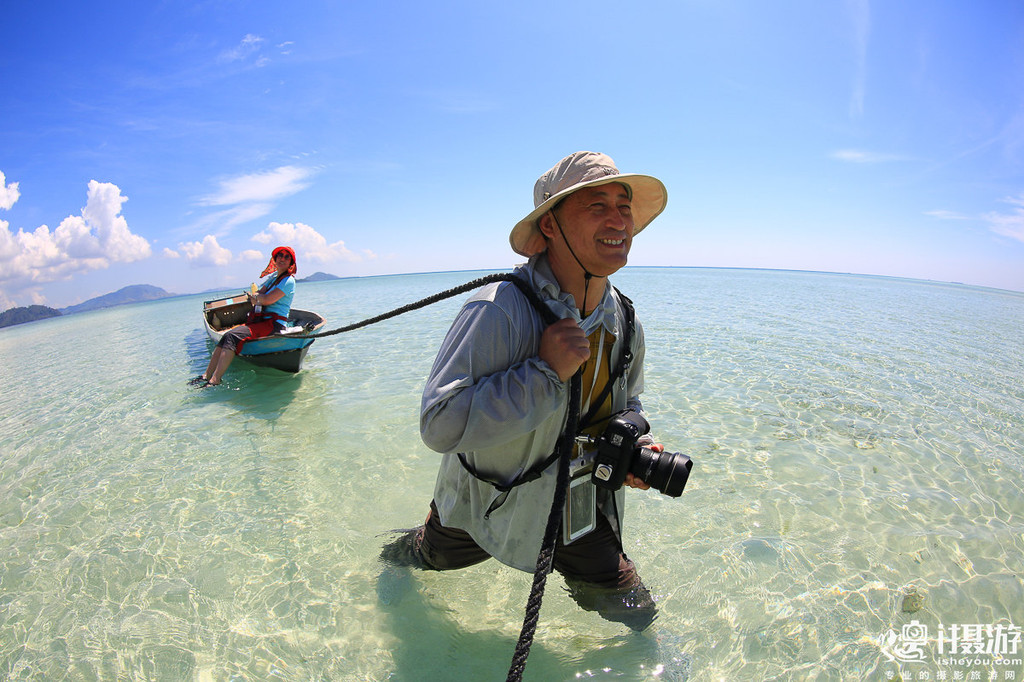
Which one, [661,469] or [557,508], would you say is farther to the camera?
[661,469]

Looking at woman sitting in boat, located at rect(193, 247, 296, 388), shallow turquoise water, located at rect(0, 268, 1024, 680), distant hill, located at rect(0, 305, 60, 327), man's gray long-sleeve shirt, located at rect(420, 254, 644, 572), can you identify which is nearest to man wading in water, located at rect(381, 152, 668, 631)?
man's gray long-sleeve shirt, located at rect(420, 254, 644, 572)

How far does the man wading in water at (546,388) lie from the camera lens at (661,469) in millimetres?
86

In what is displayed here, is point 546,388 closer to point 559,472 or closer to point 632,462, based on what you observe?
point 559,472

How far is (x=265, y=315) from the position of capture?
9.57 metres

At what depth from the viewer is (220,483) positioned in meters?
5.07

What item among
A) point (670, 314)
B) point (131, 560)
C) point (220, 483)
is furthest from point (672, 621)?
point (670, 314)

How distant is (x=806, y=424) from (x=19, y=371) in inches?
785

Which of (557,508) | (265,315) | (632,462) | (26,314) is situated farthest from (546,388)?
(26,314)

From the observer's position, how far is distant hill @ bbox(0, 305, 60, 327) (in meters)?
74.0

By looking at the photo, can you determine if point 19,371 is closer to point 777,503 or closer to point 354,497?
point 354,497

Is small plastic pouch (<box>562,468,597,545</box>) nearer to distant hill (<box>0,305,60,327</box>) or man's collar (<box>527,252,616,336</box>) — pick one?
man's collar (<box>527,252,616,336</box>)

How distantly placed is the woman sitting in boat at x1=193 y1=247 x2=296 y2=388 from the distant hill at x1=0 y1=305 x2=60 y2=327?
92025 mm

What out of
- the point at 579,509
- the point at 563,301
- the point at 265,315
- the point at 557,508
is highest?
the point at 563,301

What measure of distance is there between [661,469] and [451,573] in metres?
2.09
